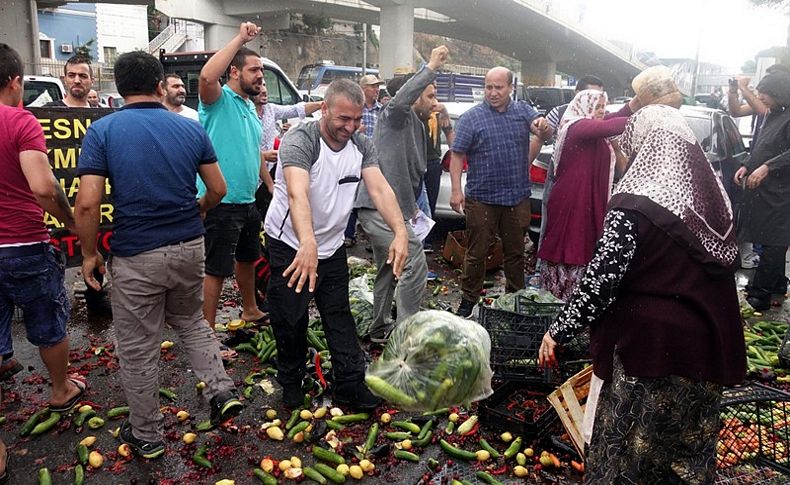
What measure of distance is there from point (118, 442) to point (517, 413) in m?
2.49

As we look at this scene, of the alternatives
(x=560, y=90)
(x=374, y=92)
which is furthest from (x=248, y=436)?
(x=560, y=90)

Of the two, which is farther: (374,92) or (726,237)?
(374,92)

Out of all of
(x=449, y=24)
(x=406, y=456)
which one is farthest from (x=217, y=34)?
(x=406, y=456)

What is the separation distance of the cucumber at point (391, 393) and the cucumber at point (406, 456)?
941 mm

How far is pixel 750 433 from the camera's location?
3240mm

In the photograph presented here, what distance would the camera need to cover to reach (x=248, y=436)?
380 cm

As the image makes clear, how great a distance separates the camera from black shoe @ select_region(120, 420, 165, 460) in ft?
11.5

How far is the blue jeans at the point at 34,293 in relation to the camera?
3512 millimetres

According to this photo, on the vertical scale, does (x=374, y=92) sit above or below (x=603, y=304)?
above

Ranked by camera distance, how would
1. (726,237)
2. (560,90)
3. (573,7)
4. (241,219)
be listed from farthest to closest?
1. (573,7)
2. (560,90)
3. (241,219)
4. (726,237)

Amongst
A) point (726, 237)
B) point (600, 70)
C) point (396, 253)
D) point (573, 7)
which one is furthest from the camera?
point (600, 70)

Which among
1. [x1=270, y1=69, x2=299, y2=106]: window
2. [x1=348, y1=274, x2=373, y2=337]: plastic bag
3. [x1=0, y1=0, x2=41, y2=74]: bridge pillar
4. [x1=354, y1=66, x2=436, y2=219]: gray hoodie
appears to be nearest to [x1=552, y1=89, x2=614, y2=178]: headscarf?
[x1=354, y1=66, x2=436, y2=219]: gray hoodie

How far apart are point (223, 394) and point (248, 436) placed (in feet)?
1.07

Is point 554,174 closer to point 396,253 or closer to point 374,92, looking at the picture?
point 396,253
